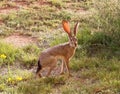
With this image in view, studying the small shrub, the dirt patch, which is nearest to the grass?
the small shrub

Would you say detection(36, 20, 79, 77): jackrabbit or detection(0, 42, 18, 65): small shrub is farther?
detection(0, 42, 18, 65): small shrub

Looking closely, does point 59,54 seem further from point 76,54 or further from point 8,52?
point 8,52

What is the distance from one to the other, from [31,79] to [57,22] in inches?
106

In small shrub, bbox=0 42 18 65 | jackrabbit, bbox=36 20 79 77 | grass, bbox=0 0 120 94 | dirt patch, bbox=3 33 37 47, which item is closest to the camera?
grass, bbox=0 0 120 94

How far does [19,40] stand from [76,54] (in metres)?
1.37

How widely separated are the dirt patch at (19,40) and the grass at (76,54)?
15 cm

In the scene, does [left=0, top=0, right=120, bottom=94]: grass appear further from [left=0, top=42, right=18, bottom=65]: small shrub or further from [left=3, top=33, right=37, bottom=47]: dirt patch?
[left=3, top=33, right=37, bottom=47]: dirt patch

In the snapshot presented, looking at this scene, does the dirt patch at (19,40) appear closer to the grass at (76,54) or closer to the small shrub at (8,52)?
the grass at (76,54)

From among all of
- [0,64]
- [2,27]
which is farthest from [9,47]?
[2,27]

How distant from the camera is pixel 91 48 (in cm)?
691

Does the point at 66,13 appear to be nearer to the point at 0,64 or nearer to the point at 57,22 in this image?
the point at 57,22

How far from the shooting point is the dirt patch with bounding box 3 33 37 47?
736cm

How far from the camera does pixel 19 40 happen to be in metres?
7.54

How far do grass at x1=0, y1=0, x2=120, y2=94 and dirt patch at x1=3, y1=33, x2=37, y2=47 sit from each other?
0.15 metres
